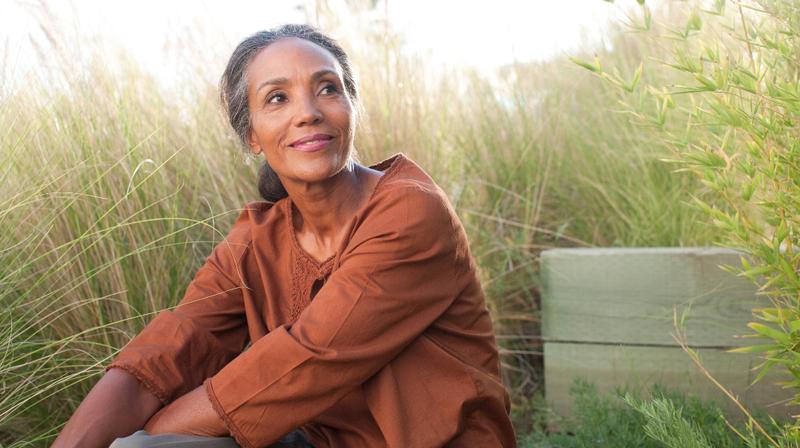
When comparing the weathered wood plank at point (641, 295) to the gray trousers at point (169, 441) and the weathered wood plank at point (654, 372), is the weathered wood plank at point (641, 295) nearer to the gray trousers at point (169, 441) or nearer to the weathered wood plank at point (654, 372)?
the weathered wood plank at point (654, 372)

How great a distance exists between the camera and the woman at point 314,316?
6.52 feet

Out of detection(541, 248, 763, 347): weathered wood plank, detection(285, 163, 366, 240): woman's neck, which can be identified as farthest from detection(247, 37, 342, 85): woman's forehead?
detection(541, 248, 763, 347): weathered wood plank

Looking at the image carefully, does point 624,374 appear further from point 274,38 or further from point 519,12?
point 519,12

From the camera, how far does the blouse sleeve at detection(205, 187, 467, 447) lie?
6.45ft

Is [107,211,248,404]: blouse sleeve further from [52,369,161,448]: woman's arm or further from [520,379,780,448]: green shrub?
[520,379,780,448]: green shrub

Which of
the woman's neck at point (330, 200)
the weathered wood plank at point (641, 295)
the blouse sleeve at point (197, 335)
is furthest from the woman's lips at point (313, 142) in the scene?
the weathered wood plank at point (641, 295)

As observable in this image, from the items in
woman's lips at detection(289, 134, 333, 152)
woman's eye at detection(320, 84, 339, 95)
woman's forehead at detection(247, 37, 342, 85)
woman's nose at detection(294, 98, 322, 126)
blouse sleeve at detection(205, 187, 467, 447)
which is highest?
woman's forehead at detection(247, 37, 342, 85)

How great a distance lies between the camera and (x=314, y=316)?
2004 mm

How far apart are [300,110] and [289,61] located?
0.14m

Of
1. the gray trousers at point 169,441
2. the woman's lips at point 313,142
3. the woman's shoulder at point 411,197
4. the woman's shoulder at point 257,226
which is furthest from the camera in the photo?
the woman's shoulder at point 257,226

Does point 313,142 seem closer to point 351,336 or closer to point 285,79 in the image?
point 285,79

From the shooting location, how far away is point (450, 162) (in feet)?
14.2

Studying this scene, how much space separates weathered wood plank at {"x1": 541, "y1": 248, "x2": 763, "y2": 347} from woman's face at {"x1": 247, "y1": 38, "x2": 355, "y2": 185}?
1.46 metres

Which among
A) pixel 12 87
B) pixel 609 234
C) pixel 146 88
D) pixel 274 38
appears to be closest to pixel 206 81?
pixel 146 88
